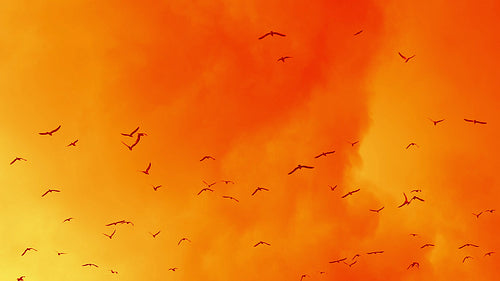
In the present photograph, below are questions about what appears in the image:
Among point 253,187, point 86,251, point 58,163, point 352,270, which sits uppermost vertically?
point 58,163

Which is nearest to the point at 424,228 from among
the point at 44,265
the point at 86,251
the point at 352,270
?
the point at 352,270

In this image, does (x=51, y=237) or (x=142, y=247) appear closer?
(x=51, y=237)

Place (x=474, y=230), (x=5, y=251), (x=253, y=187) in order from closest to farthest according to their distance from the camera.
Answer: (x=5, y=251)
(x=474, y=230)
(x=253, y=187)

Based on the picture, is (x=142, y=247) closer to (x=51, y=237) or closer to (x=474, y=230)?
(x=51, y=237)

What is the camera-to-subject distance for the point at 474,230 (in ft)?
224

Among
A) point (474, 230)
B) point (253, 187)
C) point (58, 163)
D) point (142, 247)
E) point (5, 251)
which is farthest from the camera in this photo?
point (253, 187)

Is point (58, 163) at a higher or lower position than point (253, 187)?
higher

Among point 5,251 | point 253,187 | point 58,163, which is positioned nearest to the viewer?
point 5,251

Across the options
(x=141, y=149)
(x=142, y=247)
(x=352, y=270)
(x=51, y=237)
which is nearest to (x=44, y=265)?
(x=51, y=237)

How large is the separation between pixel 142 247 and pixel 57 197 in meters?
12.1

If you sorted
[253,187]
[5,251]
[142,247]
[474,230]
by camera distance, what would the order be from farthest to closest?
[253,187], [474,230], [142,247], [5,251]

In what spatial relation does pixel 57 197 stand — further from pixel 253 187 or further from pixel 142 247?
pixel 253 187

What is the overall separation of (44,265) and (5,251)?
4392 millimetres

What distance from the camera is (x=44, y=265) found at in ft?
186
